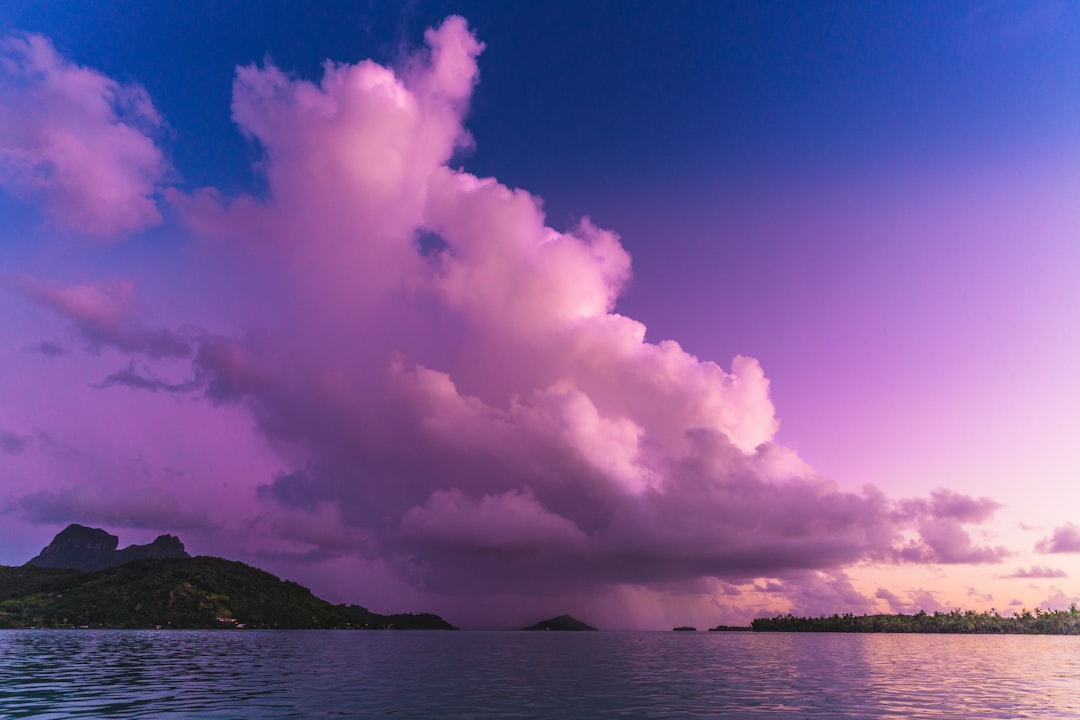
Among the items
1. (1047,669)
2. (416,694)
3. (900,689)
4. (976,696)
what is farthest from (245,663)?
(1047,669)

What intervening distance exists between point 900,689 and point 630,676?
32.7m

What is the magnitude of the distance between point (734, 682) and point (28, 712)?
71.4 metres

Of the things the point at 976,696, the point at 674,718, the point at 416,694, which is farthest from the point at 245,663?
the point at 976,696

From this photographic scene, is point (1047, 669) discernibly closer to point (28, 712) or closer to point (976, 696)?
point (976, 696)

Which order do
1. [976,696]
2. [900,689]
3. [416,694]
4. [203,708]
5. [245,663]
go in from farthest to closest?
[245,663] < [900,689] < [976,696] < [416,694] < [203,708]

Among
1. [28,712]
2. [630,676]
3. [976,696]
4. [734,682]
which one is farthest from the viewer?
[630,676]

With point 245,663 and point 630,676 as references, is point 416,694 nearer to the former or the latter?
point 630,676

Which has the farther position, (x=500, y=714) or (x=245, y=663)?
(x=245, y=663)

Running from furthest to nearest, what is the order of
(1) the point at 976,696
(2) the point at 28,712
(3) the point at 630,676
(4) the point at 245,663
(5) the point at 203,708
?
(4) the point at 245,663
(3) the point at 630,676
(1) the point at 976,696
(5) the point at 203,708
(2) the point at 28,712

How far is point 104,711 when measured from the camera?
49.2 metres

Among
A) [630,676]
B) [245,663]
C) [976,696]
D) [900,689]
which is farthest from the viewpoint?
[245,663]

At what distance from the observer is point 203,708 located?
169 feet

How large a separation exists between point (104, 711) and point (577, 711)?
36185 millimetres

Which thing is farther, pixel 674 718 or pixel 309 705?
pixel 309 705
